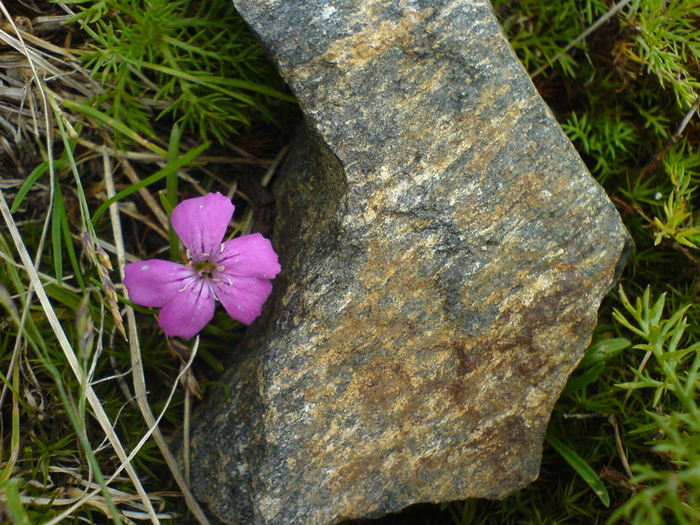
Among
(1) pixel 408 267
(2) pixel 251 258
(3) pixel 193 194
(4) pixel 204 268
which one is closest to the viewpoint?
(1) pixel 408 267

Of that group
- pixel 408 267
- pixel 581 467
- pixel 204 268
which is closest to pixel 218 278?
pixel 204 268

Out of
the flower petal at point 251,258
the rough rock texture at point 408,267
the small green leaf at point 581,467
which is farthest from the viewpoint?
the small green leaf at point 581,467

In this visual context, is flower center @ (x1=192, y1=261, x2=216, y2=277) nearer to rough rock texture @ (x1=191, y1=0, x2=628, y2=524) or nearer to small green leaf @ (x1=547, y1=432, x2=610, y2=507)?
rough rock texture @ (x1=191, y1=0, x2=628, y2=524)

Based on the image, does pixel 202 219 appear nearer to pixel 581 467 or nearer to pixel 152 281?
pixel 152 281

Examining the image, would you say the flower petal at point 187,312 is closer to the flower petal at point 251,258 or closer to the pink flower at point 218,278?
the pink flower at point 218,278

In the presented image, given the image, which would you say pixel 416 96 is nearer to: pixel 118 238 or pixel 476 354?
pixel 476 354

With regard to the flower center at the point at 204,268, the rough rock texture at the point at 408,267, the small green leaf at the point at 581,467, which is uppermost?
the flower center at the point at 204,268

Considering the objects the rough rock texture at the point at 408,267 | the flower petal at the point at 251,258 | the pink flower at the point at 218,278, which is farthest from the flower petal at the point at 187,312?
the rough rock texture at the point at 408,267
